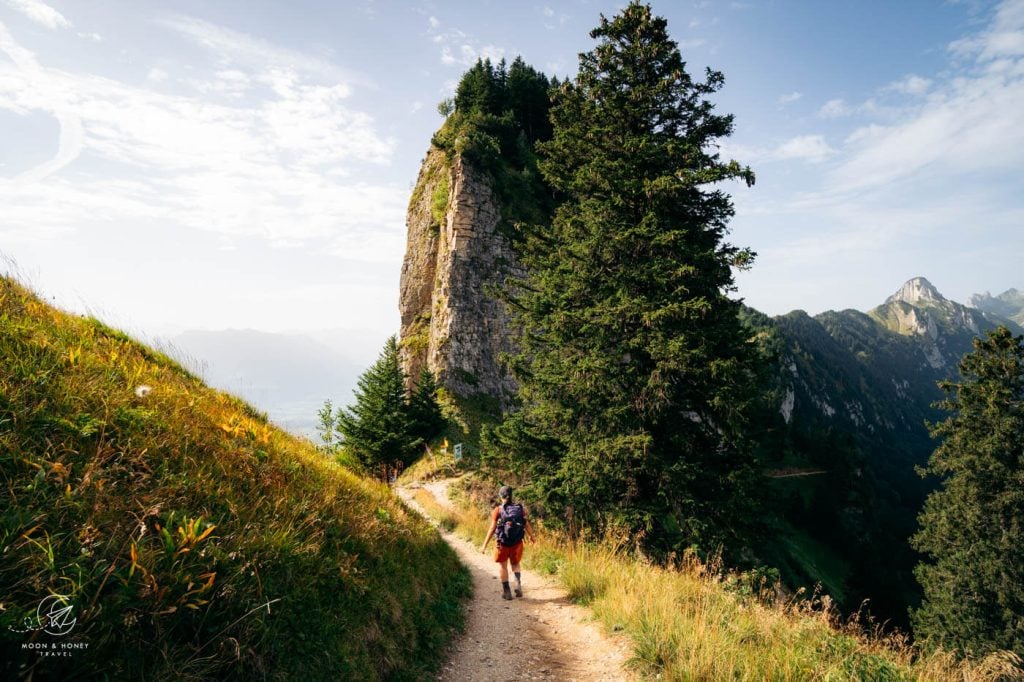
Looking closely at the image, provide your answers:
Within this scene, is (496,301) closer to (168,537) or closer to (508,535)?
(508,535)

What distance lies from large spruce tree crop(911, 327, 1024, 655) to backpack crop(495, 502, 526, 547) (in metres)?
20.1

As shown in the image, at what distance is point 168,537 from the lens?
311cm

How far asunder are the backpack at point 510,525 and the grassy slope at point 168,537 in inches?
102

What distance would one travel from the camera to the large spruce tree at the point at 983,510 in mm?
18328

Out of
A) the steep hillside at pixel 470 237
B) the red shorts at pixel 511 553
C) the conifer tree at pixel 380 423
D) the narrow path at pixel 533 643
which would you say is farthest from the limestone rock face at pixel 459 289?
the narrow path at pixel 533 643

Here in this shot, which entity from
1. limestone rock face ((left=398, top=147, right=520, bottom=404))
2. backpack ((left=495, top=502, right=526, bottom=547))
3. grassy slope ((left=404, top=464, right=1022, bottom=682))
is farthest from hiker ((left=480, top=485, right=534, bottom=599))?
limestone rock face ((left=398, top=147, right=520, bottom=404))

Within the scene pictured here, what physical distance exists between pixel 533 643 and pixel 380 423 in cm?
2702

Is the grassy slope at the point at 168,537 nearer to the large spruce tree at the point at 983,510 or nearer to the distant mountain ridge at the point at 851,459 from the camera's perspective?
the distant mountain ridge at the point at 851,459

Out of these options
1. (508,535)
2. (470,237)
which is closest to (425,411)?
(470,237)

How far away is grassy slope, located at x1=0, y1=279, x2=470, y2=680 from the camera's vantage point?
2.63 m

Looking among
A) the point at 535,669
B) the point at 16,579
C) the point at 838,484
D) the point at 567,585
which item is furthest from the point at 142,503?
the point at 838,484

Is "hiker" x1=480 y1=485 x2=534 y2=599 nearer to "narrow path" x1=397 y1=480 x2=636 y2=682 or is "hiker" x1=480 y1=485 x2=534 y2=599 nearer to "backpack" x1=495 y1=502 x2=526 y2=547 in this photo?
"backpack" x1=495 y1=502 x2=526 y2=547

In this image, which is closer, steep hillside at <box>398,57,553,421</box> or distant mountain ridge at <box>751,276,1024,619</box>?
steep hillside at <box>398,57,553,421</box>

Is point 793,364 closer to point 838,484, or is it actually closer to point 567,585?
point 838,484
